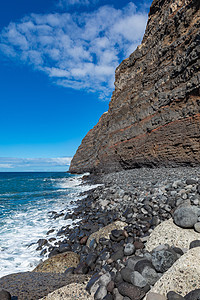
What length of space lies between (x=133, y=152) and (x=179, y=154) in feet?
25.4

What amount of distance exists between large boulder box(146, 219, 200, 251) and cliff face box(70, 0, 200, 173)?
9930mm

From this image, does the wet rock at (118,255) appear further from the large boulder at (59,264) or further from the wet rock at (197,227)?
the wet rock at (197,227)

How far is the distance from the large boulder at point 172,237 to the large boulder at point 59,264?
7.14ft

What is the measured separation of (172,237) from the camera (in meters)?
3.60

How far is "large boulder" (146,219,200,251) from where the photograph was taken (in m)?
3.39

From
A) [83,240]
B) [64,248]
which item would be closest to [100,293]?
[83,240]

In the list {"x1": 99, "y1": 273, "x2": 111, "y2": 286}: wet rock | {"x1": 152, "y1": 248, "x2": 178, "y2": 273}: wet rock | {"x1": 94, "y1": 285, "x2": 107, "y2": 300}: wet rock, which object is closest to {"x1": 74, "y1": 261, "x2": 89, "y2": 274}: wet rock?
{"x1": 99, "y1": 273, "x2": 111, "y2": 286}: wet rock

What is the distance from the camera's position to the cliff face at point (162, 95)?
Answer: 496 inches

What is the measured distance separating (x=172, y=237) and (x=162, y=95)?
1495 centimetres

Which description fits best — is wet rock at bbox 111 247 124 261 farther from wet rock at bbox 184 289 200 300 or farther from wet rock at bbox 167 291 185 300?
wet rock at bbox 184 289 200 300

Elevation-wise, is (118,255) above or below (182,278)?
below

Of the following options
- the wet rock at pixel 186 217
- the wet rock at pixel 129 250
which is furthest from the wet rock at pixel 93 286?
the wet rock at pixel 186 217

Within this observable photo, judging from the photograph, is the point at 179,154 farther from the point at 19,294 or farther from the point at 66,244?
the point at 19,294

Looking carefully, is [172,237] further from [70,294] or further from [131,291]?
[70,294]
